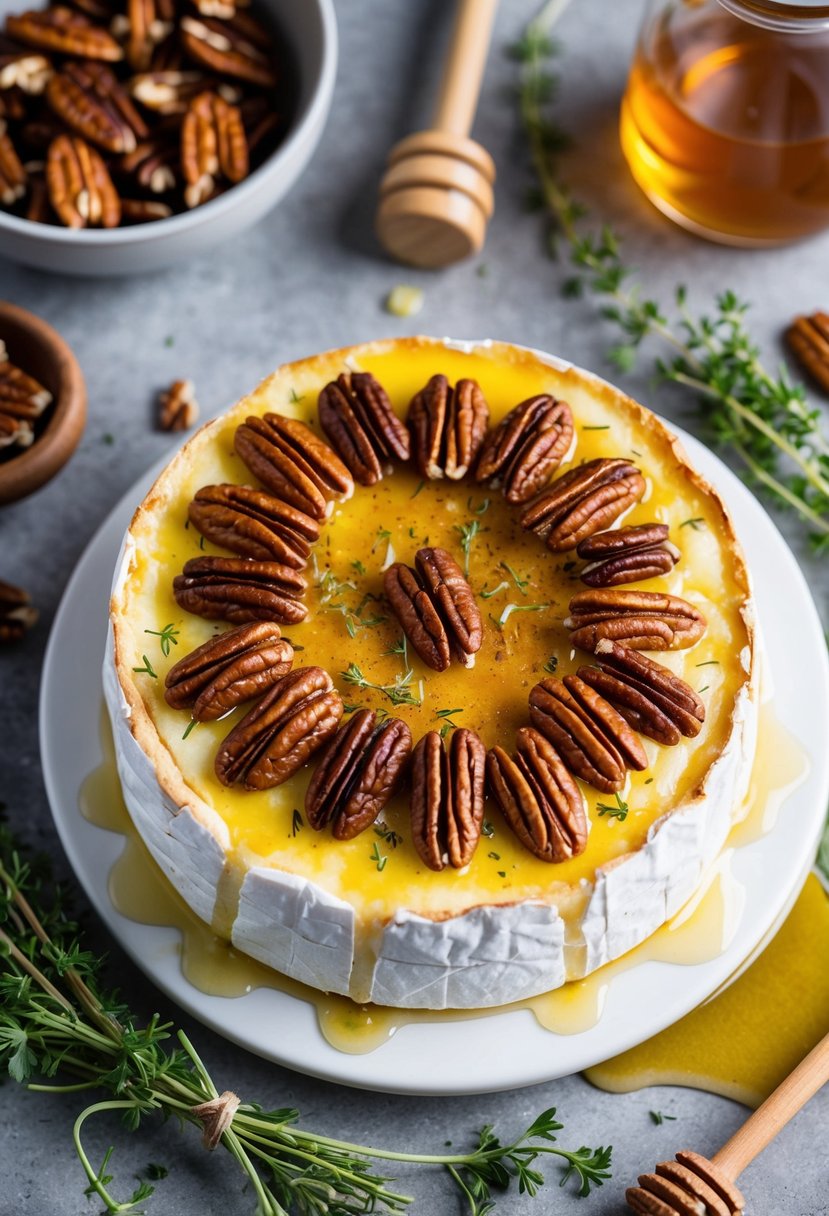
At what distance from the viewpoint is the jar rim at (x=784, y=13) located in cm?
244

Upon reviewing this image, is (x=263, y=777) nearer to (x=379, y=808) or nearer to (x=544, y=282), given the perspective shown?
(x=379, y=808)

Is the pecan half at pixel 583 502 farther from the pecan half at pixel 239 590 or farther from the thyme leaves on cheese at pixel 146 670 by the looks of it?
the thyme leaves on cheese at pixel 146 670

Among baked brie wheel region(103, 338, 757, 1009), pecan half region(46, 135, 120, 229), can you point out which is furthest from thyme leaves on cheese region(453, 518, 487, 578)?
pecan half region(46, 135, 120, 229)

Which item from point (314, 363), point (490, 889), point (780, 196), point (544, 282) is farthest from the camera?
point (544, 282)

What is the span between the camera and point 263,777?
6.71 ft

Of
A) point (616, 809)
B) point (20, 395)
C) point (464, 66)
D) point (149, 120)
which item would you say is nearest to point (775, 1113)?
point (616, 809)

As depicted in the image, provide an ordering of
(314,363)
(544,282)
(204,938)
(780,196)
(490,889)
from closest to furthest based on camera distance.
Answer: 1. (490,889)
2. (204,938)
3. (314,363)
4. (780,196)
5. (544,282)

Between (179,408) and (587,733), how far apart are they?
1.28 metres

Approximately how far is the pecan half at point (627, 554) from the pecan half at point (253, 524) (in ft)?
1.54

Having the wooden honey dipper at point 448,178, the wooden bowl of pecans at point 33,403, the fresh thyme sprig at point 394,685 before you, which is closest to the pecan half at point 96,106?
the wooden bowl of pecans at point 33,403

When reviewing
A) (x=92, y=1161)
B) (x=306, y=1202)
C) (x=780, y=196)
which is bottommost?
(x=92, y=1161)

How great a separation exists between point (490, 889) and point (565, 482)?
71 centimetres

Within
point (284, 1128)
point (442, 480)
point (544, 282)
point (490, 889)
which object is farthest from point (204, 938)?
point (544, 282)

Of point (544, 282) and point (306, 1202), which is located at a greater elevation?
point (544, 282)
